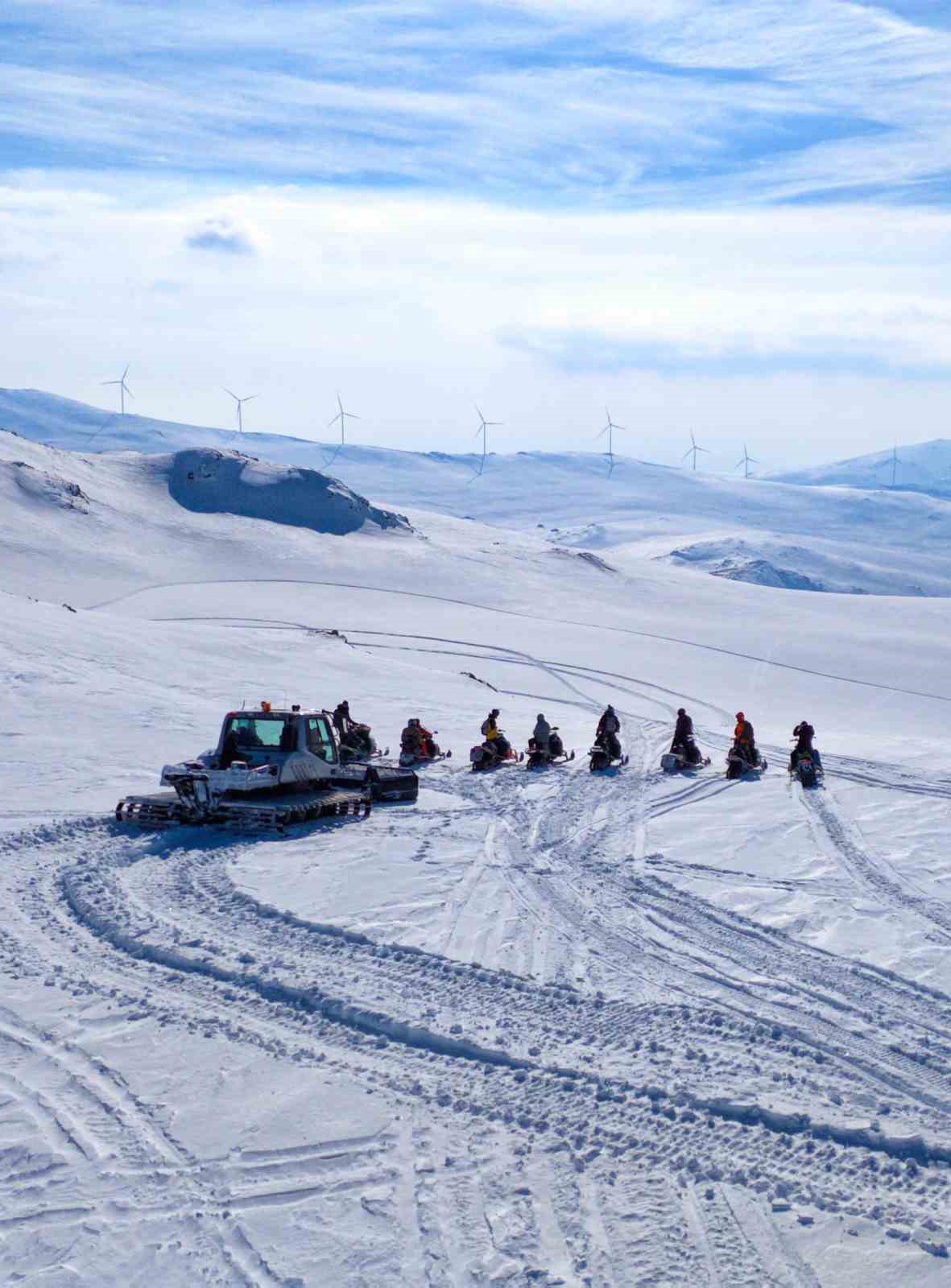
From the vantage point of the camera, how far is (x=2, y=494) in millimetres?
76125

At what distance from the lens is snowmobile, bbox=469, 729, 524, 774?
22.6 m

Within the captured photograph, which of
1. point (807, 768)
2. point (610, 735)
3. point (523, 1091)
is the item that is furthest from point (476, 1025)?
point (610, 735)

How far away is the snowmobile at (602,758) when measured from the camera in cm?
2270

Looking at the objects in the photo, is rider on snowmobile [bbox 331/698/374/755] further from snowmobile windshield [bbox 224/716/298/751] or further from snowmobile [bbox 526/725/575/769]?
snowmobile windshield [bbox 224/716/298/751]

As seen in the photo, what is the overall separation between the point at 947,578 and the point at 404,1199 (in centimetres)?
16612

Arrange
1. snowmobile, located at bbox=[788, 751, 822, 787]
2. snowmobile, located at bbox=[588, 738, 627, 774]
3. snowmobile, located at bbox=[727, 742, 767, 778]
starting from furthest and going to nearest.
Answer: snowmobile, located at bbox=[588, 738, 627, 774] → snowmobile, located at bbox=[727, 742, 767, 778] → snowmobile, located at bbox=[788, 751, 822, 787]

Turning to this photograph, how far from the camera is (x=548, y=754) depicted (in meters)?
23.4

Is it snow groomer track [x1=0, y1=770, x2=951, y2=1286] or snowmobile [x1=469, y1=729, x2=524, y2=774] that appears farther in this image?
snowmobile [x1=469, y1=729, x2=524, y2=774]

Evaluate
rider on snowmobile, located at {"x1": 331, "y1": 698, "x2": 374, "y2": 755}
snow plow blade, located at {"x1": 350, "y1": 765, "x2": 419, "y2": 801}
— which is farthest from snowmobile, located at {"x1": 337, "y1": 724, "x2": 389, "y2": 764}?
snow plow blade, located at {"x1": 350, "y1": 765, "x2": 419, "y2": 801}

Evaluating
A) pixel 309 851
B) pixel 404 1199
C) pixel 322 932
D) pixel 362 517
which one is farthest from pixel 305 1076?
pixel 362 517

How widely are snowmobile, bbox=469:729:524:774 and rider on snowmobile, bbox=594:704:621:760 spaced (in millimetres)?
1606

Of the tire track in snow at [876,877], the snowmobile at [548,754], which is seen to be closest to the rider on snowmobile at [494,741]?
the snowmobile at [548,754]

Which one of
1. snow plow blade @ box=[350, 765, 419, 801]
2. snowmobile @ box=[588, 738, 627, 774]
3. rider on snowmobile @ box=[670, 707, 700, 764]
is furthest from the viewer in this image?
rider on snowmobile @ box=[670, 707, 700, 764]

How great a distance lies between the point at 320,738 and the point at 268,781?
1.55 meters
